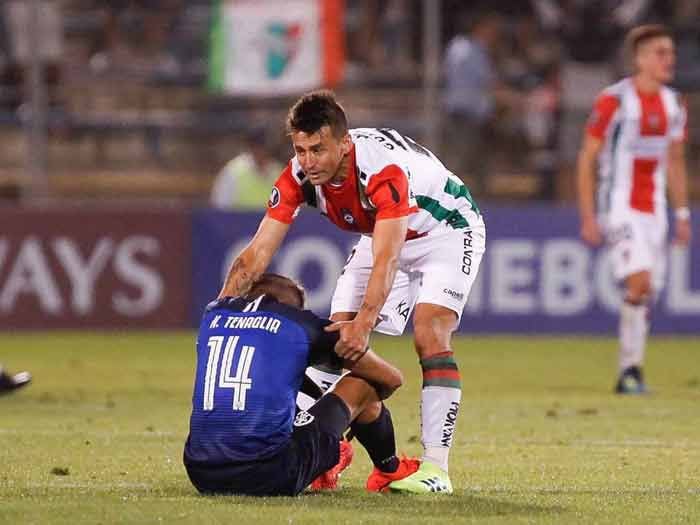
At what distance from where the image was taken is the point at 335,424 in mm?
7176

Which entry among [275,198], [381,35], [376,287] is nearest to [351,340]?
[376,287]

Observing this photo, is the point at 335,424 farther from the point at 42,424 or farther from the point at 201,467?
the point at 42,424

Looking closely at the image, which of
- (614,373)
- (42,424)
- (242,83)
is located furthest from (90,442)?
(242,83)

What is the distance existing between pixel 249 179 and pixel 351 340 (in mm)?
10270

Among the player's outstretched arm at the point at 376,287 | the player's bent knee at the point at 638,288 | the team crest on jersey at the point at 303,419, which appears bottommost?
the player's bent knee at the point at 638,288

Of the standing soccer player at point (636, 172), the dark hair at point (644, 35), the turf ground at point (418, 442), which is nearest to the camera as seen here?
the turf ground at point (418, 442)

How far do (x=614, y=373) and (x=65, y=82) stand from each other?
6.80m

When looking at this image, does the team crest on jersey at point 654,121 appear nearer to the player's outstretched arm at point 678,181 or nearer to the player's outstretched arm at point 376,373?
the player's outstretched arm at point 678,181

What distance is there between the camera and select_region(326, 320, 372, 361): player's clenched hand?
7.02m

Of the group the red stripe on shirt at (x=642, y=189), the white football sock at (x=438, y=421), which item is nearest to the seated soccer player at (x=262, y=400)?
the white football sock at (x=438, y=421)

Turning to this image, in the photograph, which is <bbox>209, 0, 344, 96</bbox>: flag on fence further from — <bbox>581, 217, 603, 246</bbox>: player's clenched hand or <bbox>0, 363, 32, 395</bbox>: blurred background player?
<bbox>0, 363, 32, 395</bbox>: blurred background player

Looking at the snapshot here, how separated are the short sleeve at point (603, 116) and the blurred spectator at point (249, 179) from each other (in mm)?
5081

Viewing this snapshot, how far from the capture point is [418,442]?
956 cm

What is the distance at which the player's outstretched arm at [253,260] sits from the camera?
25.1ft
